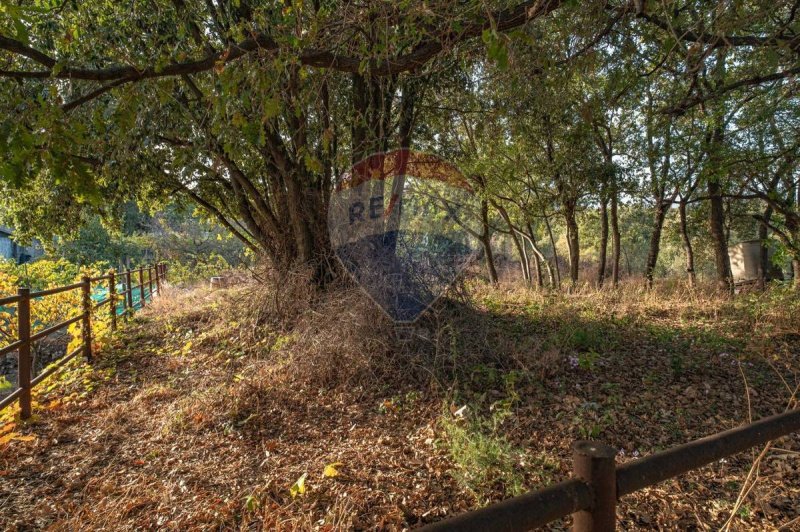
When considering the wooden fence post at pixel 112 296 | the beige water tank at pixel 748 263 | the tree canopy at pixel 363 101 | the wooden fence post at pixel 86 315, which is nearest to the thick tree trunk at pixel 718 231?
the tree canopy at pixel 363 101

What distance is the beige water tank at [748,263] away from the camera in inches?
535

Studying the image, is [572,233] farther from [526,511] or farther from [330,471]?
[526,511]

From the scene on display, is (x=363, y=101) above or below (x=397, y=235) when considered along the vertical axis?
above

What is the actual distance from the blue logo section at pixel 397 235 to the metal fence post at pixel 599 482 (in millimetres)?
4313

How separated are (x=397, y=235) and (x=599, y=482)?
5352 millimetres

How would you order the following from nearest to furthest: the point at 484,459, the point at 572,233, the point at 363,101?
the point at 484,459 < the point at 363,101 < the point at 572,233

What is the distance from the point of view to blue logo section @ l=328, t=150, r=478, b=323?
19.0 feet

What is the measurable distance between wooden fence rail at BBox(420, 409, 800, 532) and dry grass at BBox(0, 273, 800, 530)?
26.8 inches

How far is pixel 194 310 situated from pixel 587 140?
11.2m

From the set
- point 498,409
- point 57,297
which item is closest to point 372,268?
point 498,409

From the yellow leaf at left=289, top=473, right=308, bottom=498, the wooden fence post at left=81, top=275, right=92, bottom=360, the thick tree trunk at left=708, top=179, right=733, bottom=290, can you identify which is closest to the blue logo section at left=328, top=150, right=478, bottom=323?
the yellow leaf at left=289, top=473, right=308, bottom=498

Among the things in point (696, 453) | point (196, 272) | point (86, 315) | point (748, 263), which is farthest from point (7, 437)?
point (748, 263)

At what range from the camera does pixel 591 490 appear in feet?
4.10

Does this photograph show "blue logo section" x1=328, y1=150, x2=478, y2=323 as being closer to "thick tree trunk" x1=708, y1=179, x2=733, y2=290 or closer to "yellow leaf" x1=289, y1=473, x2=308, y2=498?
"yellow leaf" x1=289, y1=473, x2=308, y2=498
